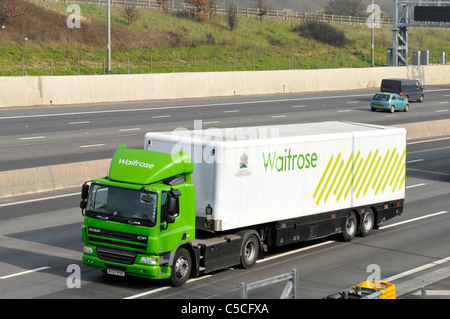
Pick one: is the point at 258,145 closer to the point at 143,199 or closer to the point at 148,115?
the point at 143,199

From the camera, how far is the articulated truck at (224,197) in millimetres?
14820

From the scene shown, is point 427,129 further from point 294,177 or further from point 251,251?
point 251,251

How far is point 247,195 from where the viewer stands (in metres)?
16.5

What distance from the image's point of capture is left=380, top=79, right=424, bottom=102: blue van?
2346 inches

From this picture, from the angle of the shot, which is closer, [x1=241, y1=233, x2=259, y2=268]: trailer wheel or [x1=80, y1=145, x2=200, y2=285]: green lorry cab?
[x1=80, y1=145, x2=200, y2=285]: green lorry cab

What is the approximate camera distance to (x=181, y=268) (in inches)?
599

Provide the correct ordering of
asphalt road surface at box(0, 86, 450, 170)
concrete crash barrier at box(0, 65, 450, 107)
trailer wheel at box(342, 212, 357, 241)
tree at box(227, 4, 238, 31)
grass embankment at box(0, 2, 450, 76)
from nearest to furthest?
trailer wheel at box(342, 212, 357, 241)
asphalt road surface at box(0, 86, 450, 170)
concrete crash barrier at box(0, 65, 450, 107)
grass embankment at box(0, 2, 450, 76)
tree at box(227, 4, 238, 31)

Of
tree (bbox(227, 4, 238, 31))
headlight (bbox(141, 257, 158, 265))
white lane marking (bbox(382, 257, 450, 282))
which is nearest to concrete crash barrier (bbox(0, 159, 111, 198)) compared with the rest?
headlight (bbox(141, 257, 158, 265))

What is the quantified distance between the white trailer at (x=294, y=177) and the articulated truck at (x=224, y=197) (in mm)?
25

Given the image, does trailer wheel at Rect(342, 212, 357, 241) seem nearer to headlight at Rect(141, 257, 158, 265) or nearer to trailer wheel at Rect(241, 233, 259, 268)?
trailer wheel at Rect(241, 233, 259, 268)

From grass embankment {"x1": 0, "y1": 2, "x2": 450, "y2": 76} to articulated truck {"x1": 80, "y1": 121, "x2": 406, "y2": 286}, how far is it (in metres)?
40.0

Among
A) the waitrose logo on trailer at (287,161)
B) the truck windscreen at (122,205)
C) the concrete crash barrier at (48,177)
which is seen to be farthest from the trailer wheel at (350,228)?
the concrete crash barrier at (48,177)

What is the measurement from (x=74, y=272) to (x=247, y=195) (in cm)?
397
